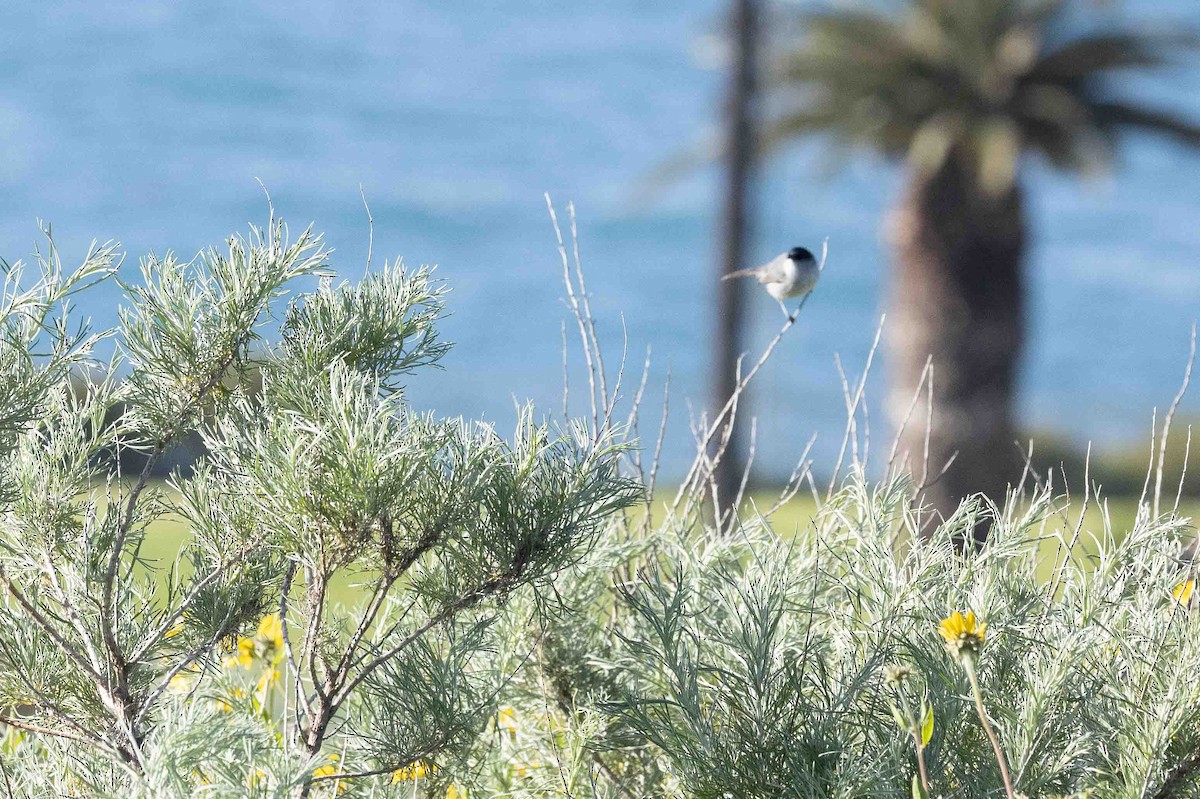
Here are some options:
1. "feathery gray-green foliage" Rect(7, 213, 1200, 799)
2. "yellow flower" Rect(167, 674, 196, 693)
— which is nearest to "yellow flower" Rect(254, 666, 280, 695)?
"feathery gray-green foliage" Rect(7, 213, 1200, 799)

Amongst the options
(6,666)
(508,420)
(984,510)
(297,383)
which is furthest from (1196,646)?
(6,666)

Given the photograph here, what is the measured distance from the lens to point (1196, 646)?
91.1 inches

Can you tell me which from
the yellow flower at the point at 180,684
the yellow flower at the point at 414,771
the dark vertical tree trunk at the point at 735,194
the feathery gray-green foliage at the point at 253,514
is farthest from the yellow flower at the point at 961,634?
the dark vertical tree trunk at the point at 735,194

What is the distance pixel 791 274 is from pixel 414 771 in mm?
1844

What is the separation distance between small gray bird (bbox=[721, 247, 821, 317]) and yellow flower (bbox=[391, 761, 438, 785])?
5.48 feet

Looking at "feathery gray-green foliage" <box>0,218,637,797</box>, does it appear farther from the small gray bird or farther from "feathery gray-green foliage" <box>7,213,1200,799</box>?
the small gray bird

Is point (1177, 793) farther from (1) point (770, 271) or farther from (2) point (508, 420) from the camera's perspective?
(1) point (770, 271)

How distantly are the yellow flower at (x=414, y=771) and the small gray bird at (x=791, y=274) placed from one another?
167 cm

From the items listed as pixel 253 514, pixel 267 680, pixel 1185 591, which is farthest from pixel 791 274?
pixel 253 514

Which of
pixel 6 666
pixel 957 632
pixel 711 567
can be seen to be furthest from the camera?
pixel 711 567

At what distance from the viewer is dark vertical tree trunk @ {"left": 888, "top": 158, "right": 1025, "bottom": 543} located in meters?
11.5

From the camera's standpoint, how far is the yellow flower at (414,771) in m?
2.46

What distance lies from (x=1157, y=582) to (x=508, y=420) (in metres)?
1.36

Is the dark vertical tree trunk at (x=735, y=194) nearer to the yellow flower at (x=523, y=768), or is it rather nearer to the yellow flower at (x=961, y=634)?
the yellow flower at (x=523, y=768)
